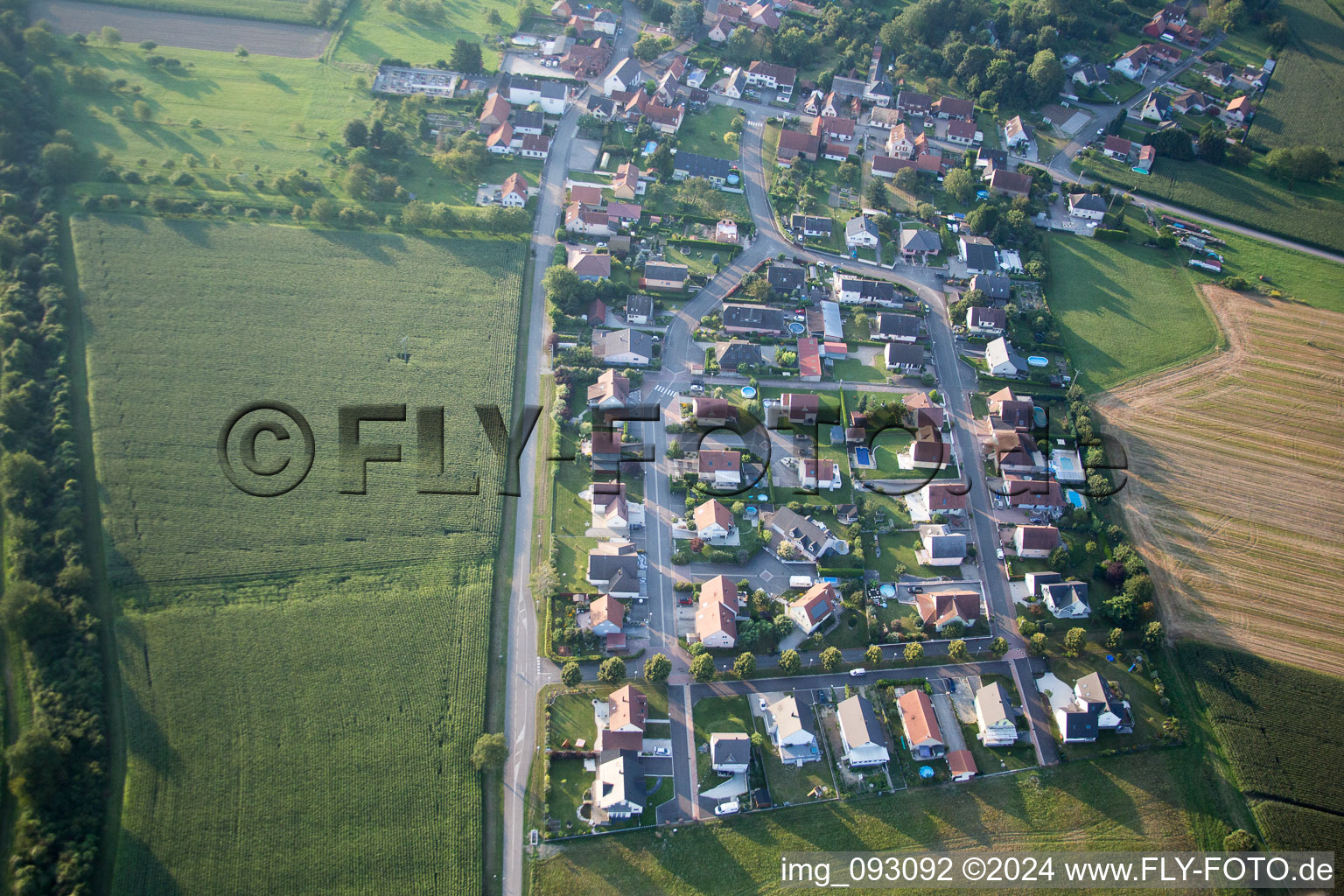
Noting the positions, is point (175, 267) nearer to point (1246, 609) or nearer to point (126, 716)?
point (126, 716)

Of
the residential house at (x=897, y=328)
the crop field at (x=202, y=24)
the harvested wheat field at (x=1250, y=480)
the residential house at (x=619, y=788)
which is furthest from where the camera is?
the crop field at (x=202, y=24)

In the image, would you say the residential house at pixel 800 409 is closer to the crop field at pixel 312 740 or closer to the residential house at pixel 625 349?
the residential house at pixel 625 349

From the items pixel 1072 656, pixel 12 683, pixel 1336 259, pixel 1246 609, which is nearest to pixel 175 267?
pixel 12 683

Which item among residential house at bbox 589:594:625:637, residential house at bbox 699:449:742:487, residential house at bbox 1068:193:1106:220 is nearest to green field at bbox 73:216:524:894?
residential house at bbox 589:594:625:637

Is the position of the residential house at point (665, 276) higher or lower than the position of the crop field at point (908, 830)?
higher

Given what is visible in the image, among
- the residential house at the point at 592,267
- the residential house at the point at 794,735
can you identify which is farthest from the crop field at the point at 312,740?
the residential house at the point at 592,267

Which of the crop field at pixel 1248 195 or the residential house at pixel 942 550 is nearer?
the residential house at pixel 942 550

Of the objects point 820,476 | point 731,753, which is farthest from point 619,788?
point 820,476
